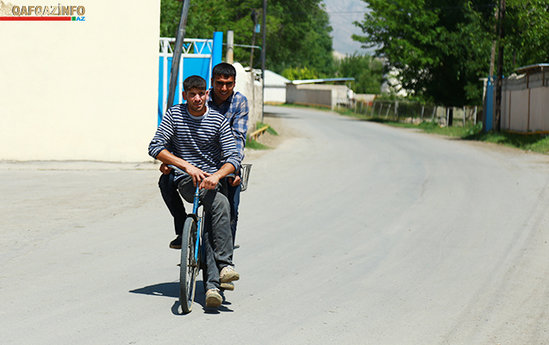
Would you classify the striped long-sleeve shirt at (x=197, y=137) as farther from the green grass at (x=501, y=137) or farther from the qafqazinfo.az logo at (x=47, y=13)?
the green grass at (x=501, y=137)

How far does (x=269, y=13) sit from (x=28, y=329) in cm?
5528

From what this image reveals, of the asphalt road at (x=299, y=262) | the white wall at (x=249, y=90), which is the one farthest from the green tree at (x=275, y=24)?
the asphalt road at (x=299, y=262)

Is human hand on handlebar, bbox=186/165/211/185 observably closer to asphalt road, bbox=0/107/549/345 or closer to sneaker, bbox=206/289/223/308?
sneaker, bbox=206/289/223/308

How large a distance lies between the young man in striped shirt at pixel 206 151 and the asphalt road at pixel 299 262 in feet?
1.33

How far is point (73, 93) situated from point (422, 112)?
34054mm

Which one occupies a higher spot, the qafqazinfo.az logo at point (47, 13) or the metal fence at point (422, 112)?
the qafqazinfo.az logo at point (47, 13)

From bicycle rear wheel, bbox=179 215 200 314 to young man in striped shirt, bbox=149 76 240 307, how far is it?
0.14m

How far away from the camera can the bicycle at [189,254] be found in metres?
5.83

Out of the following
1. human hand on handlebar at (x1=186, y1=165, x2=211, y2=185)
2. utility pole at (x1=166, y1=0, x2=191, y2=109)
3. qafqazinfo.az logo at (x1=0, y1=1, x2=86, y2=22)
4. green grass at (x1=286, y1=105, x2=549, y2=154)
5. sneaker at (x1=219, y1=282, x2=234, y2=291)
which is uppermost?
qafqazinfo.az logo at (x1=0, y1=1, x2=86, y2=22)

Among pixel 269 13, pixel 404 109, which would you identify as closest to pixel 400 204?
pixel 404 109

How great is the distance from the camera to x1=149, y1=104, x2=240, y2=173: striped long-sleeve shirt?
244 inches

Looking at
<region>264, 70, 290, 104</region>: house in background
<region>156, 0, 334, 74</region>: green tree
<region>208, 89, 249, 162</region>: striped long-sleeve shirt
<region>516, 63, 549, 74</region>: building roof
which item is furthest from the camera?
<region>264, 70, 290, 104</region>: house in background

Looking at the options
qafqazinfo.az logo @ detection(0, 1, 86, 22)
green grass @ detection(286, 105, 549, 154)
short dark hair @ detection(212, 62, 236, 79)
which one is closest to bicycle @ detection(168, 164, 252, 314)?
short dark hair @ detection(212, 62, 236, 79)

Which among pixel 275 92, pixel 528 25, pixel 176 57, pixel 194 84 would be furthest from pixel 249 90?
pixel 275 92
